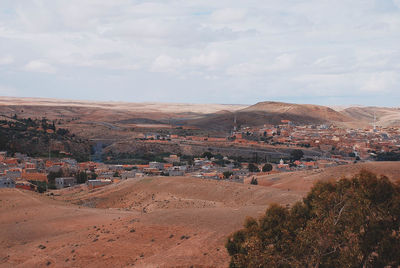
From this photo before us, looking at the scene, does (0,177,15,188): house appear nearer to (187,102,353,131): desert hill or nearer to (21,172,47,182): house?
(21,172,47,182): house

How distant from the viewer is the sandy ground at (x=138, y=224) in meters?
22.0

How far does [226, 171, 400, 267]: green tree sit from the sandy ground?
9.92 ft

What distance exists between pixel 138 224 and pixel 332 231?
13.7m

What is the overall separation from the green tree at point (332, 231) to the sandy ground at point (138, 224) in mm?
3023

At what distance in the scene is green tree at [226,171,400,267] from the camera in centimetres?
1422

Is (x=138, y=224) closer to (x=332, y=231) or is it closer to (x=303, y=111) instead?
(x=332, y=231)

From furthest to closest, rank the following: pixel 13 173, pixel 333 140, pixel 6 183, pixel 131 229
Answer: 1. pixel 333 140
2. pixel 13 173
3. pixel 6 183
4. pixel 131 229

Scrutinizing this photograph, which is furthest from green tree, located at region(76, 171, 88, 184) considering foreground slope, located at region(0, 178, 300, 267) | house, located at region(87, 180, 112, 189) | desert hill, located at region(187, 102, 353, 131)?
desert hill, located at region(187, 102, 353, 131)

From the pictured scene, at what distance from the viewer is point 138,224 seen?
2633 cm

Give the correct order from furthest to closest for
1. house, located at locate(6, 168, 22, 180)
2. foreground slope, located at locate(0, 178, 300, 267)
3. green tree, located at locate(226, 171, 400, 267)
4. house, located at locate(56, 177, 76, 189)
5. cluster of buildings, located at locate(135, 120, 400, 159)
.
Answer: cluster of buildings, located at locate(135, 120, 400, 159), house, located at locate(6, 168, 22, 180), house, located at locate(56, 177, 76, 189), foreground slope, located at locate(0, 178, 300, 267), green tree, located at locate(226, 171, 400, 267)

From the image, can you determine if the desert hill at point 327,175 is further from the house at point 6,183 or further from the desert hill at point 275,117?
the desert hill at point 275,117

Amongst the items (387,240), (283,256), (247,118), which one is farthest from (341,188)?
(247,118)

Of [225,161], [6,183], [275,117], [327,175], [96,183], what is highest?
[327,175]

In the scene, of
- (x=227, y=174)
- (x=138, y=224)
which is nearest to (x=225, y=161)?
(x=227, y=174)
